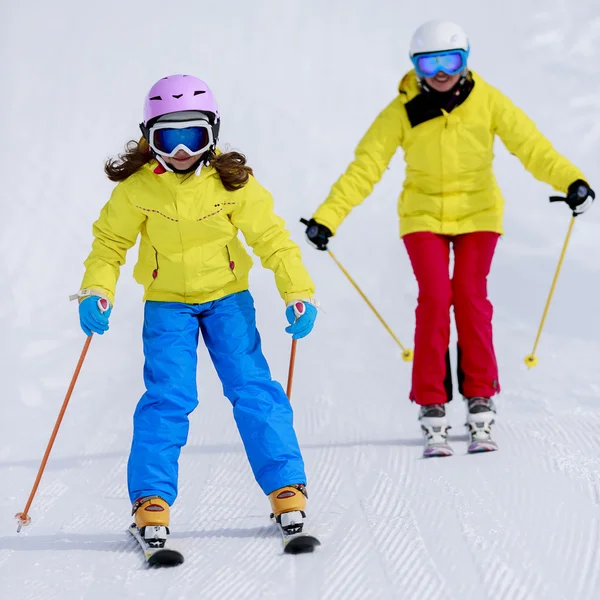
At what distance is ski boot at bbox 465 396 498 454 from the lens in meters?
5.04

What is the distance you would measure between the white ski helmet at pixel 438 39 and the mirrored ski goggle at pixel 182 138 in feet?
4.45

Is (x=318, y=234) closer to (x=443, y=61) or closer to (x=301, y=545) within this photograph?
(x=443, y=61)

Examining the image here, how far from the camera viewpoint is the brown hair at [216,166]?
4082 mm

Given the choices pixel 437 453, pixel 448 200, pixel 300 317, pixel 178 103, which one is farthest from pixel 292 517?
pixel 448 200

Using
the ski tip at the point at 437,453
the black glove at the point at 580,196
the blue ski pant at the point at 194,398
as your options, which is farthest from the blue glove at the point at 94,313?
the black glove at the point at 580,196

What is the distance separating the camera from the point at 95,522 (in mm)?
4402

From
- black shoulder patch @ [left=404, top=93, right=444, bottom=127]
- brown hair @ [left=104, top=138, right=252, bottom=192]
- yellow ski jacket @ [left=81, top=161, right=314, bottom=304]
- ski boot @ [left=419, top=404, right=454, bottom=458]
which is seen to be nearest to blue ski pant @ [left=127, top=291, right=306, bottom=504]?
yellow ski jacket @ [left=81, top=161, right=314, bottom=304]

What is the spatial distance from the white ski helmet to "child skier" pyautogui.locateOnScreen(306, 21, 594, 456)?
0.08ft

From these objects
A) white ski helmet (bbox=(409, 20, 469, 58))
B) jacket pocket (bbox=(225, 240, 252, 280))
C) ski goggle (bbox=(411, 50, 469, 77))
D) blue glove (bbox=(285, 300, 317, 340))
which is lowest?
blue glove (bbox=(285, 300, 317, 340))

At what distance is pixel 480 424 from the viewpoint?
5148 millimetres

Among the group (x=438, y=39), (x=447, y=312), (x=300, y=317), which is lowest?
(x=447, y=312)

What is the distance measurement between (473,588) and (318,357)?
4.02 meters

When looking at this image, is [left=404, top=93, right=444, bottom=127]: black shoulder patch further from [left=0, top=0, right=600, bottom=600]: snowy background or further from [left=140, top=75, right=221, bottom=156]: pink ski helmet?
[left=140, top=75, right=221, bottom=156]: pink ski helmet

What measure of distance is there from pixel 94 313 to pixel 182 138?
71cm
